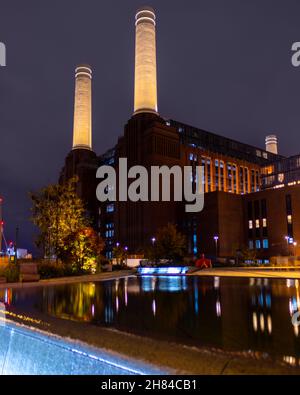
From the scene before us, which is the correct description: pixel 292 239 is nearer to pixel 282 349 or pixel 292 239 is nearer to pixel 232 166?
pixel 232 166

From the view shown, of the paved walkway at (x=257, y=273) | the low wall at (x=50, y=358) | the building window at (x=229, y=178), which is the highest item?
the building window at (x=229, y=178)

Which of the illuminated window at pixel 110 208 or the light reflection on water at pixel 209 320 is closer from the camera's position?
the light reflection on water at pixel 209 320

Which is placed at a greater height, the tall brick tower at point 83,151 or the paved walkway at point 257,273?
the tall brick tower at point 83,151

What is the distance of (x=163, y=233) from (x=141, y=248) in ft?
86.3

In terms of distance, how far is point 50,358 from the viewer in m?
5.45

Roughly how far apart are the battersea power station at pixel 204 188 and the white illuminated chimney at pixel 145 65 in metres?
0.31

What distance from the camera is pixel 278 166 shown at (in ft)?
376

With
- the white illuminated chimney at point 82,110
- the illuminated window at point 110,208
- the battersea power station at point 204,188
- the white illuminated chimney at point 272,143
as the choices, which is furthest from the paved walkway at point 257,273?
the white illuminated chimney at point 272,143

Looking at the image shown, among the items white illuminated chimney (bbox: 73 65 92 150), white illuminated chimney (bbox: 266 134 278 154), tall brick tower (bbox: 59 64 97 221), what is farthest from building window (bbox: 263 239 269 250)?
white illuminated chimney (bbox: 266 134 278 154)

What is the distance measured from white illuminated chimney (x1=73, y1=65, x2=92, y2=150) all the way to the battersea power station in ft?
13.3

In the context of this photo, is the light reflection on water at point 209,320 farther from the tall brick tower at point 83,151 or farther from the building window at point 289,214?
the tall brick tower at point 83,151

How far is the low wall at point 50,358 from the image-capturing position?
4.68m

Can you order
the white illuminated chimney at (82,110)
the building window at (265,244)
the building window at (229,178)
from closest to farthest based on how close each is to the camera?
the building window at (265,244), the building window at (229,178), the white illuminated chimney at (82,110)
